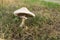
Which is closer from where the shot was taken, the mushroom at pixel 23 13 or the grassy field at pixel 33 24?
the grassy field at pixel 33 24

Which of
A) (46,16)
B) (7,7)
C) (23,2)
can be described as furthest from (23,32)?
(23,2)

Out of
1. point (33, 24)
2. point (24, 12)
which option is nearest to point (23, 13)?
point (24, 12)

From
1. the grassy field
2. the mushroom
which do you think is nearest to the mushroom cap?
the mushroom

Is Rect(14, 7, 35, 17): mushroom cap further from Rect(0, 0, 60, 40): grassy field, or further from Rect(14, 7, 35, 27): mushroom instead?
Rect(0, 0, 60, 40): grassy field

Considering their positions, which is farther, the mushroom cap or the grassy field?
the mushroom cap

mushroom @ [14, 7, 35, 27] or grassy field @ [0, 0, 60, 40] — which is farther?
mushroom @ [14, 7, 35, 27]

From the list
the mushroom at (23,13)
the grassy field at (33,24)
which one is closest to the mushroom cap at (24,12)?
the mushroom at (23,13)

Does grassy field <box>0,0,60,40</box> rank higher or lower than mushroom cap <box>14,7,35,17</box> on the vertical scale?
lower

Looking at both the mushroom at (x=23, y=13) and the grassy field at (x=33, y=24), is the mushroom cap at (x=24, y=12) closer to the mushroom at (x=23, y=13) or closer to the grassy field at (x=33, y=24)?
the mushroom at (x=23, y=13)

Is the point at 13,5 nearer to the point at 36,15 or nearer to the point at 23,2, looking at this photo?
the point at 23,2
